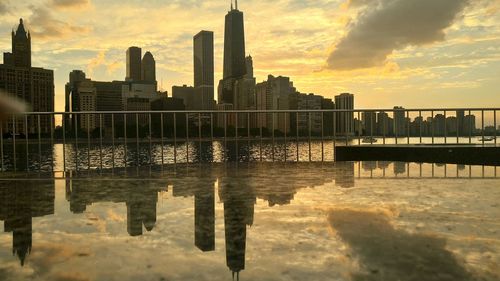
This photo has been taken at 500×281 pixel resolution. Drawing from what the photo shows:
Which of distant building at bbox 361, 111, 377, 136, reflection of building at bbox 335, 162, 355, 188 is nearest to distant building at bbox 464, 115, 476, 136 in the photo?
distant building at bbox 361, 111, 377, 136

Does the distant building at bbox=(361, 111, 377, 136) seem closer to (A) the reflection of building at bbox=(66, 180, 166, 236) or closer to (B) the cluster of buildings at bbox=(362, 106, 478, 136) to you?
(B) the cluster of buildings at bbox=(362, 106, 478, 136)

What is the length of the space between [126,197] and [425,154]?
5404mm

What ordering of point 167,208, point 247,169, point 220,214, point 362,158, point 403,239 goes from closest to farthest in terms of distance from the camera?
point 403,239 < point 220,214 < point 167,208 < point 247,169 < point 362,158

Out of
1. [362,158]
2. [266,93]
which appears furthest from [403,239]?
[266,93]

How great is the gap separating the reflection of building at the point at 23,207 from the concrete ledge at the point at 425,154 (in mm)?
5067

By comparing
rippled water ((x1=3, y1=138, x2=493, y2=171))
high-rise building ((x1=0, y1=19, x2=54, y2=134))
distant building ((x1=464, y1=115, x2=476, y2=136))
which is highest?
high-rise building ((x1=0, y1=19, x2=54, y2=134))

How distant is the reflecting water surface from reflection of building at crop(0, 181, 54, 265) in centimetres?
1

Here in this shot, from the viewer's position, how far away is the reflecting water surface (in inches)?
75.3

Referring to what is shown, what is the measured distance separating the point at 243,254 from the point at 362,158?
5.98 m

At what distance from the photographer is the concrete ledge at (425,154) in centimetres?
702

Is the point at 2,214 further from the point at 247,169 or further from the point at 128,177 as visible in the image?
the point at 247,169

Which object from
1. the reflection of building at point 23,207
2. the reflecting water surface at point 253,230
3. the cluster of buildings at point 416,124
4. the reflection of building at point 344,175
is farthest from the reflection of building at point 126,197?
the cluster of buildings at point 416,124

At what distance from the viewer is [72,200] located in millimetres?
3736

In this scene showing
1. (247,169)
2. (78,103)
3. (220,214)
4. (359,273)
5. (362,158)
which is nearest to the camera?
(359,273)
